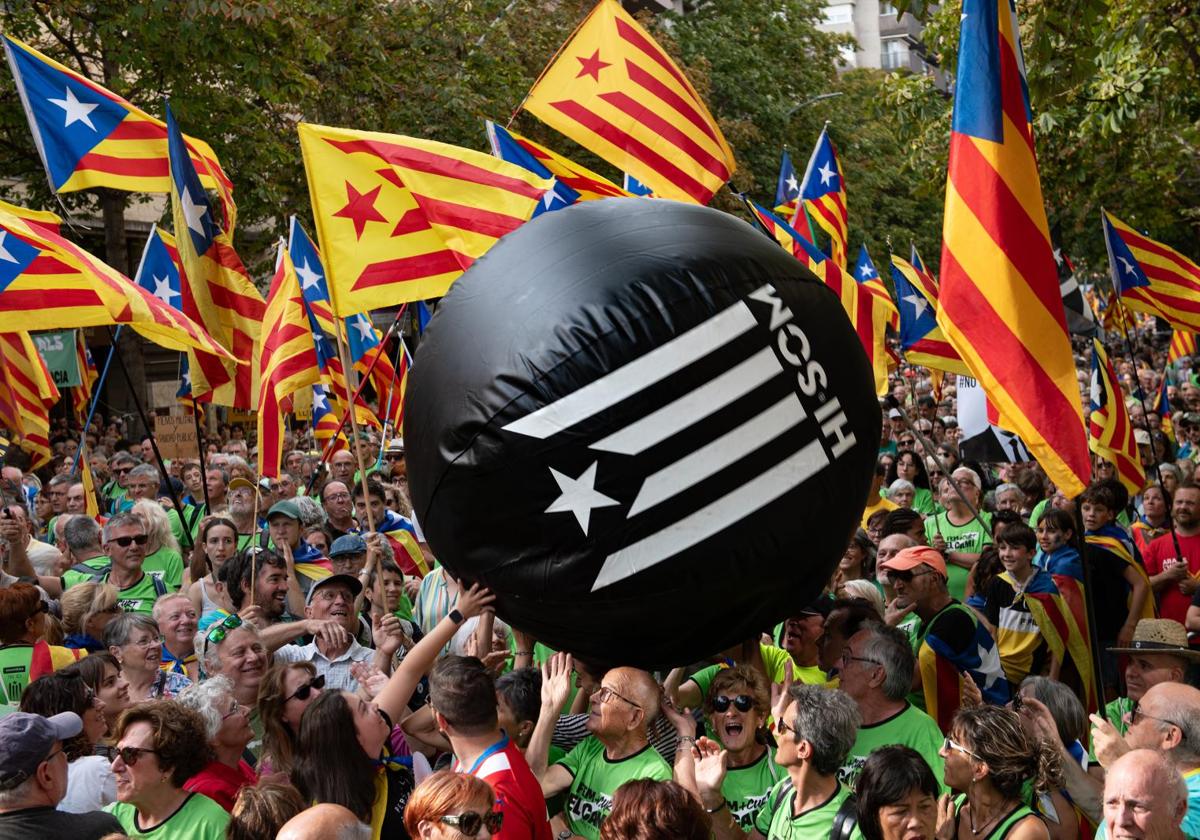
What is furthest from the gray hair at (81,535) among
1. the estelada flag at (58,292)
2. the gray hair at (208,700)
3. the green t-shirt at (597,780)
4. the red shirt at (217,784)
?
the green t-shirt at (597,780)

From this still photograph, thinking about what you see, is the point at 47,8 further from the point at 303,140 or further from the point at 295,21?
the point at 303,140

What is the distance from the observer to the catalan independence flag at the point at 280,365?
373 inches

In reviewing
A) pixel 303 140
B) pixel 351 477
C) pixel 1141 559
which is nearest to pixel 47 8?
pixel 351 477

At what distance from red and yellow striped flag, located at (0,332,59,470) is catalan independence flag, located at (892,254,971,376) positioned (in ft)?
21.9

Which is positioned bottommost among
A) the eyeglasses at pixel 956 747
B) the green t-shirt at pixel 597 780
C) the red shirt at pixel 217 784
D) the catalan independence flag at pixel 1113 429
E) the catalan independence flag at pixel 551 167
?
the catalan independence flag at pixel 1113 429

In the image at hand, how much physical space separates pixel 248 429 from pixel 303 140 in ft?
64.8

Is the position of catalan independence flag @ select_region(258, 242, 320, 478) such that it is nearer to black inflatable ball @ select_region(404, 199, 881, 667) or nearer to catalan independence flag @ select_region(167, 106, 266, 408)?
catalan independence flag @ select_region(167, 106, 266, 408)

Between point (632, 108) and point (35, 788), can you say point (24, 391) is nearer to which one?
point (632, 108)

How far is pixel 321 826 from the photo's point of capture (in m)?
3.91

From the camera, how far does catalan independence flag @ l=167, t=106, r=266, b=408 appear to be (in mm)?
9438

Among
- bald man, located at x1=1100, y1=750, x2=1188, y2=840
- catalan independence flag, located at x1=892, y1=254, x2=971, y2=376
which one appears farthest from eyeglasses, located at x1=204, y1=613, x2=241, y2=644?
catalan independence flag, located at x1=892, y1=254, x2=971, y2=376

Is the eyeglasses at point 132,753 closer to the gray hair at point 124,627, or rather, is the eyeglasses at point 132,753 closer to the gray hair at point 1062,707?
the gray hair at point 124,627

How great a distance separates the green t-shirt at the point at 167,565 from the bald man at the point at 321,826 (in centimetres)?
550

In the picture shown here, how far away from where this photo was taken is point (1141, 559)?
30.8 feet
